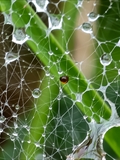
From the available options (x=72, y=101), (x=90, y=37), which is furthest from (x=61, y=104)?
(x=90, y=37)

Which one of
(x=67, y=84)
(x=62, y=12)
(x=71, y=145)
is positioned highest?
(x=62, y=12)

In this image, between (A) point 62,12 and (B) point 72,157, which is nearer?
(B) point 72,157

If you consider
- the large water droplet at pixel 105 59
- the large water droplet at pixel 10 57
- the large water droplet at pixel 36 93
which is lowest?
the large water droplet at pixel 105 59

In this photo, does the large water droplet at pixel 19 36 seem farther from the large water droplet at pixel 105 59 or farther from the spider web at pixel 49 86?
the large water droplet at pixel 105 59

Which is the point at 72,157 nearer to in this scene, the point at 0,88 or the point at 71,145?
the point at 71,145

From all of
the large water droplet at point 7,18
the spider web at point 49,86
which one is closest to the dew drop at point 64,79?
the spider web at point 49,86

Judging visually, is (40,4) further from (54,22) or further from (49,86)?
(49,86)

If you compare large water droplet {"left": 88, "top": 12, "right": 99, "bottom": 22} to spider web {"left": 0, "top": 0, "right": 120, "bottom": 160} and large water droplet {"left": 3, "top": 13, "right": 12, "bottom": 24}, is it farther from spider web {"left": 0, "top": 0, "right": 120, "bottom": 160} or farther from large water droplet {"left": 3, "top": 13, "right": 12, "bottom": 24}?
large water droplet {"left": 3, "top": 13, "right": 12, "bottom": 24}

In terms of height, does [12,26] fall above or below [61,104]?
above

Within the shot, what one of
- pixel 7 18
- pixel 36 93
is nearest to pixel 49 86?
pixel 36 93
